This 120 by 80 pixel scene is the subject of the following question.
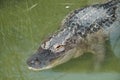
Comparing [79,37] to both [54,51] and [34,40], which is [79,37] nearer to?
[54,51]

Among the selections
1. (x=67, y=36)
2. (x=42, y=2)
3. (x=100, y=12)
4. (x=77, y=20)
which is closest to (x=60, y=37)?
(x=67, y=36)

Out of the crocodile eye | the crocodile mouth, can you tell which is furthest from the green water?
the crocodile eye

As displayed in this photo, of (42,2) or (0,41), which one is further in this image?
(42,2)

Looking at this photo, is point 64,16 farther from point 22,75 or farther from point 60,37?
point 22,75

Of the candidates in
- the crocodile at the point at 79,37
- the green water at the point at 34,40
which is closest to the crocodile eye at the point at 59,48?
the crocodile at the point at 79,37

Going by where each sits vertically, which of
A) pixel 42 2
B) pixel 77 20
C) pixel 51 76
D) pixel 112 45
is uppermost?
pixel 42 2

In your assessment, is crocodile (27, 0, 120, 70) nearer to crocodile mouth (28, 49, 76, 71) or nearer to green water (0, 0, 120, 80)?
crocodile mouth (28, 49, 76, 71)

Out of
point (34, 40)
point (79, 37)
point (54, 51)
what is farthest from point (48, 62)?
point (34, 40)
